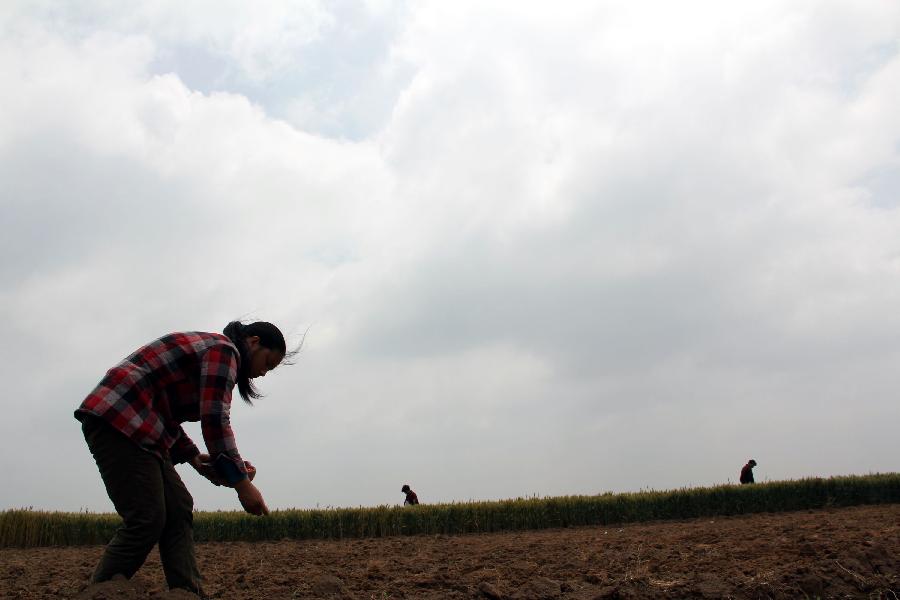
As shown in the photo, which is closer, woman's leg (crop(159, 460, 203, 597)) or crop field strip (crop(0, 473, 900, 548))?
woman's leg (crop(159, 460, 203, 597))

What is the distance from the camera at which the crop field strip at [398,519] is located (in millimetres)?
13406

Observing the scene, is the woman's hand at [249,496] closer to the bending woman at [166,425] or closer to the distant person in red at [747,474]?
the bending woman at [166,425]

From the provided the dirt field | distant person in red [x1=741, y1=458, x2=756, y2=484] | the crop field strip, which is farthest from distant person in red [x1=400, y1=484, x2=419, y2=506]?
the dirt field

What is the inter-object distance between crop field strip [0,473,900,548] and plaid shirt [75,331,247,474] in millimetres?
10505

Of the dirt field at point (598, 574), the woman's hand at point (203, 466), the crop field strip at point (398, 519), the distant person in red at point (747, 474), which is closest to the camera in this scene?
the woman's hand at point (203, 466)

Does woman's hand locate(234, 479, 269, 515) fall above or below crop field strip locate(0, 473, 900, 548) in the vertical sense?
above

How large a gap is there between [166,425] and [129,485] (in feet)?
1.10

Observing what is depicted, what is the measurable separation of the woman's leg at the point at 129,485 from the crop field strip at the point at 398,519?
10369 millimetres

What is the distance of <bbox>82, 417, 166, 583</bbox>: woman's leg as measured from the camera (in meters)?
3.33

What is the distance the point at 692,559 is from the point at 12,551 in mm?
11505

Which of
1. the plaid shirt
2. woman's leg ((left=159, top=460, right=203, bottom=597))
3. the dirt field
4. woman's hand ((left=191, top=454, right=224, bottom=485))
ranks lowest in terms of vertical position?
the dirt field

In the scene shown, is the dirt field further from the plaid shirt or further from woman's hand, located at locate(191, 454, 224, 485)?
the plaid shirt

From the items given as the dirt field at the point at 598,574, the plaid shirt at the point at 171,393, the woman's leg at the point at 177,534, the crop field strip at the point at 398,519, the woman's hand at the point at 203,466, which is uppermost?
the plaid shirt at the point at 171,393

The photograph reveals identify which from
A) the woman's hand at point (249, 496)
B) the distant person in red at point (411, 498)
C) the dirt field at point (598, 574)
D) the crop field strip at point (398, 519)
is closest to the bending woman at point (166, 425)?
the woman's hand at point (249, 496)
